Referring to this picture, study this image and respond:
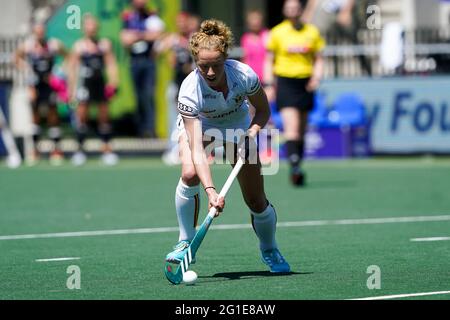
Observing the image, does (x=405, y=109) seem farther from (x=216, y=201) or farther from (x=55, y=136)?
(x=216, y=201)

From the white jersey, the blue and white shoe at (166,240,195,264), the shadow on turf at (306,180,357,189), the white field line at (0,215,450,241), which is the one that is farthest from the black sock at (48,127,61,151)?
the white jersey

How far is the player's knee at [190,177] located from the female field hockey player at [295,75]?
281 inches

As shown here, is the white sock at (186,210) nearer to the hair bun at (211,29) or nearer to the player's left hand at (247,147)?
the player's left hand at (247,147)

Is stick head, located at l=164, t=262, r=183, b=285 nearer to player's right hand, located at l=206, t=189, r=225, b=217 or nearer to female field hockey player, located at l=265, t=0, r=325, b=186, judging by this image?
player's right hand, located at l=206, t=189, r=225, b=217

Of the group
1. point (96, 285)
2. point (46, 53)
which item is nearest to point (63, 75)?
point (46, 53)

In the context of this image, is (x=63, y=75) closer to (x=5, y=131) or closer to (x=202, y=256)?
(x=5, y=131)

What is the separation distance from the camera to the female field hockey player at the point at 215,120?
8.02m

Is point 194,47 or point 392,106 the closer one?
point 194,47

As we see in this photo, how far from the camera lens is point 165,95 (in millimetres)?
22750

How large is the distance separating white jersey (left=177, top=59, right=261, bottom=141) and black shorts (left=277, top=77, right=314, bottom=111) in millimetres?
7517

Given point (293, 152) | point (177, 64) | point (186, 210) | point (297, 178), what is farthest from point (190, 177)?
point (177, 64)

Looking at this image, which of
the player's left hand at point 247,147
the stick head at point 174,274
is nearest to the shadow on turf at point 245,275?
the stick head at point 174,274

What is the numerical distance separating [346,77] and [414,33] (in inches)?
67.8

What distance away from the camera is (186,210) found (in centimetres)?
871
